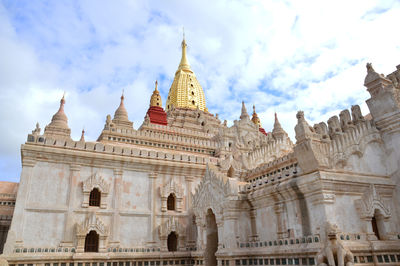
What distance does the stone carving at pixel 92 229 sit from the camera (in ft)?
59.4

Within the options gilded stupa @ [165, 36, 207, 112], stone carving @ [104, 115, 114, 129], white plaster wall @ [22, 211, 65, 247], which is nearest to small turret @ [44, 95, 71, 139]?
stone carving @ [104, 115, 114, 129]

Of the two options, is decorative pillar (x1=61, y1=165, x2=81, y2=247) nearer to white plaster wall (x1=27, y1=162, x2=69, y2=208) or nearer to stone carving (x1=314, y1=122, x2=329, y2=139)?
white plaster wall (x1=27, y1=162, x2=69, y2=208)

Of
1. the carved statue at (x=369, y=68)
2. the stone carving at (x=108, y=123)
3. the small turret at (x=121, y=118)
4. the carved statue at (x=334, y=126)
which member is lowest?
the carved statue at (x=334, y=126)

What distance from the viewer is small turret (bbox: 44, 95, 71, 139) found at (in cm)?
3288

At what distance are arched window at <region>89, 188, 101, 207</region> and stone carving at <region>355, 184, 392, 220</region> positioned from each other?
14204 millimetres

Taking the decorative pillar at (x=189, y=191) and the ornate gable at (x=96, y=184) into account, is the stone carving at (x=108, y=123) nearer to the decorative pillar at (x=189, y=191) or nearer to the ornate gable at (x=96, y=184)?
the ornate gable at (x=96, y=184)

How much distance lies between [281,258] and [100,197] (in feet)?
38.0

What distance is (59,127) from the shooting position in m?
33.7

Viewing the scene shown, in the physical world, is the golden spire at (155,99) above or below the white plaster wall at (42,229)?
above

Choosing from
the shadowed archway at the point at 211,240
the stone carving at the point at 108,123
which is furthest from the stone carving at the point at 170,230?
the stone carving at the point at 108,123

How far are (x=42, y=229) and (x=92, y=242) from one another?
Answer: 2.86 meters

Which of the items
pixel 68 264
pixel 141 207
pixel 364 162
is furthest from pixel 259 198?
pixel 68 264

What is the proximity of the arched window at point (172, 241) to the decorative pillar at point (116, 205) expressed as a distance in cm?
350

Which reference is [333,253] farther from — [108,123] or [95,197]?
[108,123]
